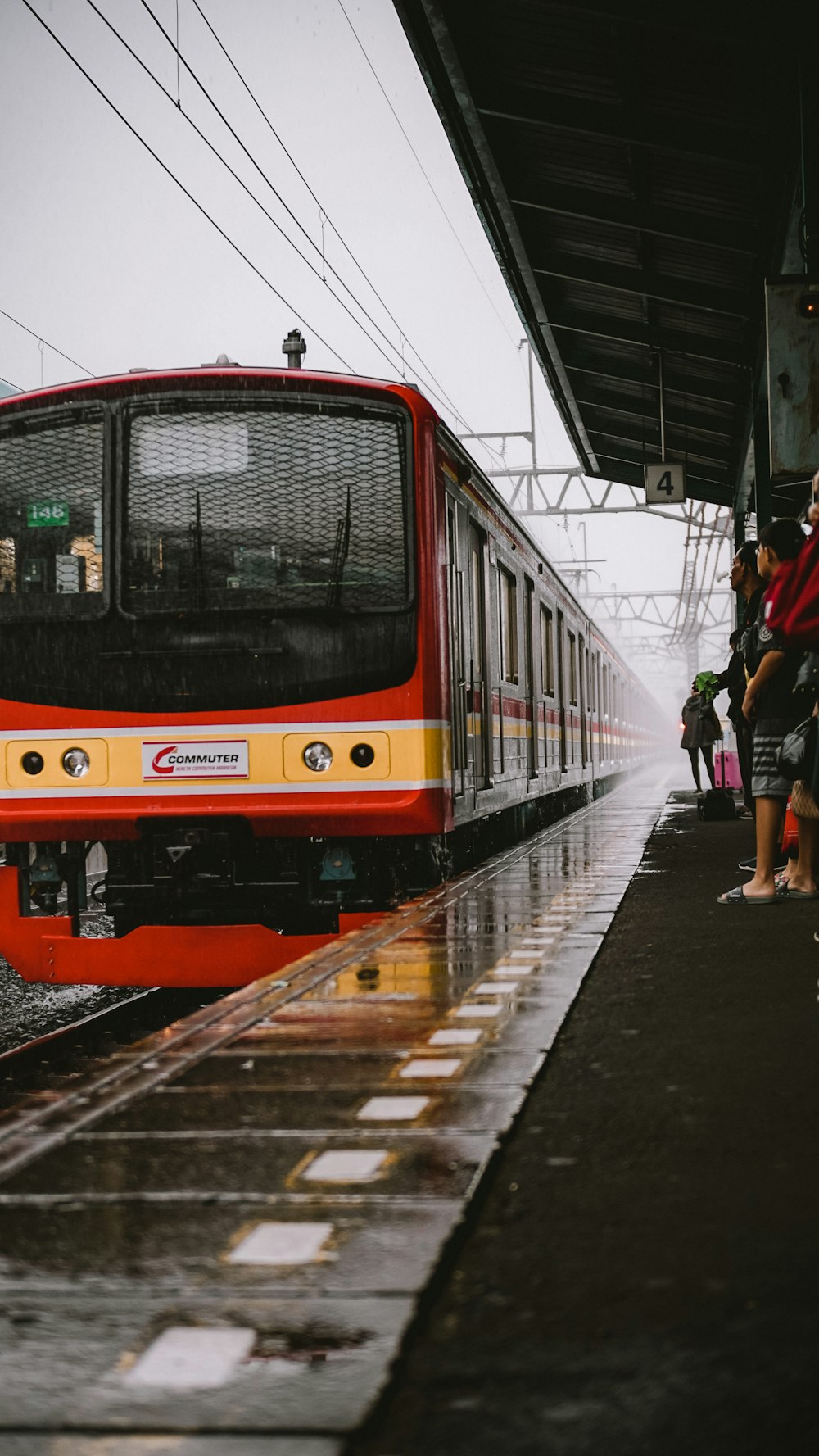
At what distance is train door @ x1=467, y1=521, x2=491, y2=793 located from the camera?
836cm

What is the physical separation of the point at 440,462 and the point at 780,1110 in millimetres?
4493

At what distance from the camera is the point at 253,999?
4711mm

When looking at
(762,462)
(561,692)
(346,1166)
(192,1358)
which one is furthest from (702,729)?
(192,1358)

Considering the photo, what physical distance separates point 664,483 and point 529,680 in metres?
4.43

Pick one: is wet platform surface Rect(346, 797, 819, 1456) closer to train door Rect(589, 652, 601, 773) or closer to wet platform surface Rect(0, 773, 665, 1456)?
wet platform surface Rect(0, 773, 665, 1456)

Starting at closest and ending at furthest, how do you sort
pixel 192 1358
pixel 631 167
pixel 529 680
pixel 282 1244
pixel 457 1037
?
pixel 192 1358
pixel 282 1244
pixel 457 1037
pixel 631 167
pixel 529 680

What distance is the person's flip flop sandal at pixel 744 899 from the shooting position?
260 inches

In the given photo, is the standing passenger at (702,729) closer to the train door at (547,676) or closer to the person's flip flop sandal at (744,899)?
the train door at (547,676)

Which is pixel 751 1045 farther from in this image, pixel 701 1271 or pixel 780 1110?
pixel 701 1271

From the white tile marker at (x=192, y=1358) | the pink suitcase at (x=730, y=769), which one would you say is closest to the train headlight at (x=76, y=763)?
the white tile marker at (x=192, y=1358)

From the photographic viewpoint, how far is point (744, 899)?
6.66 meters

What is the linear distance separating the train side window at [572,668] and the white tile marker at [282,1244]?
565 inches

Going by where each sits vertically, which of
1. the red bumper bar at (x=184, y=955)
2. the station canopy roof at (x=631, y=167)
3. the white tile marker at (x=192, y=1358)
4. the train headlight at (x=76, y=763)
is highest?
the station canopy roof at (x=631, y=167)

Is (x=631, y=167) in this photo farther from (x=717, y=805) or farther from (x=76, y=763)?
(x=717, y=805)
